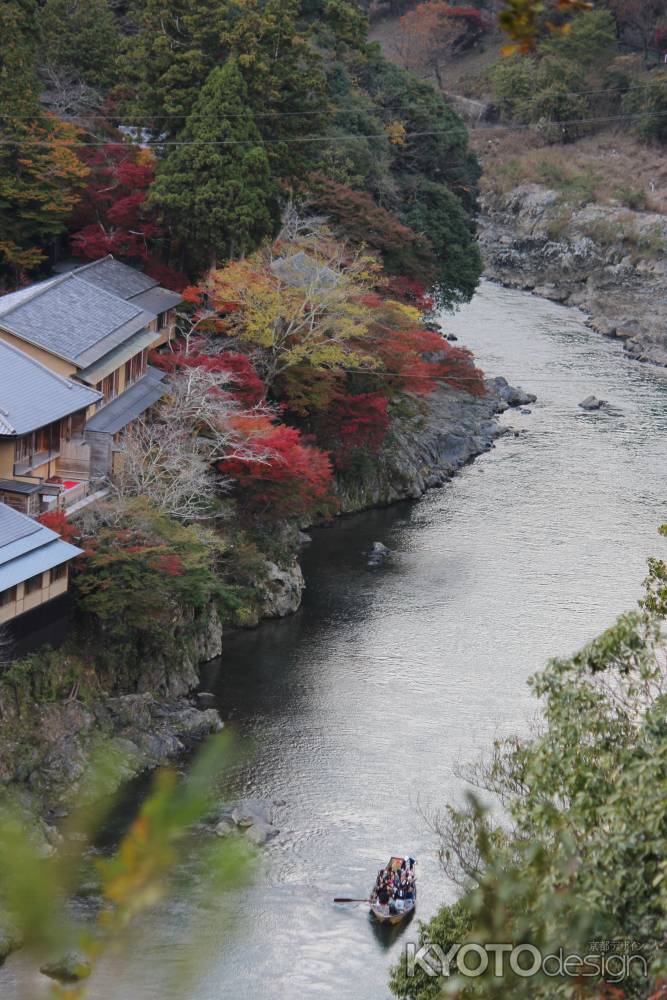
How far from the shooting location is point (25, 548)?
70.7 feet

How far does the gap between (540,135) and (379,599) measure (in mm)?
54849

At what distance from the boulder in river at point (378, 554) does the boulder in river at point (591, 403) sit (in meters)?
14.9

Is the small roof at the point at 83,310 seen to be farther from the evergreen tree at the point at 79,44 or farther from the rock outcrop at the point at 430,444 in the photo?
the evergreen tree at the point at 79,44

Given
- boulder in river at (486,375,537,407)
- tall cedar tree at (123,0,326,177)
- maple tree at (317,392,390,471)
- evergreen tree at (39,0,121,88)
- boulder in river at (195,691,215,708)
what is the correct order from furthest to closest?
boulder in river at (486,375,537,407)
evergreen tree at (39,0,121,88)
tall cedar tree at (123,0,326,177)
maple tree at (317,392,390,471)
boulder in river at (195,691,215,708)

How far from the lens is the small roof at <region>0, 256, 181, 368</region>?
27.3m

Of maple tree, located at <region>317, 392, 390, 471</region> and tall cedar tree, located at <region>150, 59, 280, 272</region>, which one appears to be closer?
tall cedar tree, located at <region>150, 59, 280, 272</region>

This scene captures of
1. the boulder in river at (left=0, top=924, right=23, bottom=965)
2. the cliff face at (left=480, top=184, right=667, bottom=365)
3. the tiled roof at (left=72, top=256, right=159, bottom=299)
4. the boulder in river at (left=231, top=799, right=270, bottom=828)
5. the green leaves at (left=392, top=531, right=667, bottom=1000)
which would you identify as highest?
the green leaves at (left=392, top=531, right=667, bottom=1000)

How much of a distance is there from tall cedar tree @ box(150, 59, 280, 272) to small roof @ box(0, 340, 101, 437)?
8485 millimetres

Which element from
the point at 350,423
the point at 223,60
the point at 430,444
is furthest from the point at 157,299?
the point at 430,444

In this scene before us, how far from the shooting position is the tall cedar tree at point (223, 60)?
34.5 meters

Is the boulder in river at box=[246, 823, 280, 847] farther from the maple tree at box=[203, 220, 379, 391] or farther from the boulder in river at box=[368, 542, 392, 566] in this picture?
the maple tree at box=[203, 220, 379, 391]

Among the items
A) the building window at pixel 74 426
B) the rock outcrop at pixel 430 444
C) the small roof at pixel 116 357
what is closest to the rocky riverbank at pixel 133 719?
the rock outcrop at pixel 430 444

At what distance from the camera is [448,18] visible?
86312mm

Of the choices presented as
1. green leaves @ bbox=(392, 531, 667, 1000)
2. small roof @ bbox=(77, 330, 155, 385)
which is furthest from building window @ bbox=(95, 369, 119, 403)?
green leaves @ bbox=(392, 531, 667, 1000)
